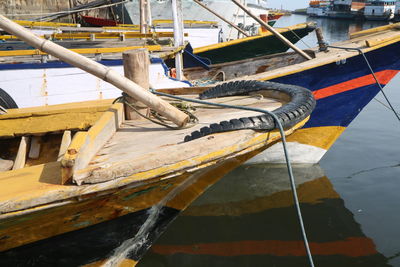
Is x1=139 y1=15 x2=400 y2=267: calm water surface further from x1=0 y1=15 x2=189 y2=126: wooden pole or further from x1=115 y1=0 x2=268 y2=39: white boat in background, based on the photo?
x1=115 y1=0 x2=268 y2=39: white boat in background

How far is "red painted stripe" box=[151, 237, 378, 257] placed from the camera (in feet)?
18.3

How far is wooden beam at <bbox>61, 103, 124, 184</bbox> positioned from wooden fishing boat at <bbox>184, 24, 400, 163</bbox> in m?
3.66

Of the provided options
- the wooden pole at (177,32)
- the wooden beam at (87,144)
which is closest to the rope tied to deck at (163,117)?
the wooden beam at (87,144)

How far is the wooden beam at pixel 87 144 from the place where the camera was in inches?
113

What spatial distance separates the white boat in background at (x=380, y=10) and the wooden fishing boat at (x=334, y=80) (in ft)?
181

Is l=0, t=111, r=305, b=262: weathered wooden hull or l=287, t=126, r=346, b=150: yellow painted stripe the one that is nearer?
l=0, t=111, r=305, b=262: weathered wooden hull

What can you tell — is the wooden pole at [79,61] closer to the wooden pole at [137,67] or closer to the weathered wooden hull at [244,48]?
the wooden pole at [137,67]

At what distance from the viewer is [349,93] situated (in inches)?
300

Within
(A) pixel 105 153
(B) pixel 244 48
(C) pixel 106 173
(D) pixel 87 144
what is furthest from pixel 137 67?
(B) pixel 244 48

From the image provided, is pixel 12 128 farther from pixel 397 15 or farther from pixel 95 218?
pixel 397 15

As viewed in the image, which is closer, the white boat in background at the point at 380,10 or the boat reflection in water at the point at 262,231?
the boat reflection in water at the point at 262,231

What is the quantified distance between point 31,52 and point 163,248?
510 cm

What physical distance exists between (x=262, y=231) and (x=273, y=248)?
0.44m

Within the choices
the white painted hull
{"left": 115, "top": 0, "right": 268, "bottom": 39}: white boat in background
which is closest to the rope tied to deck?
the white painted hull
